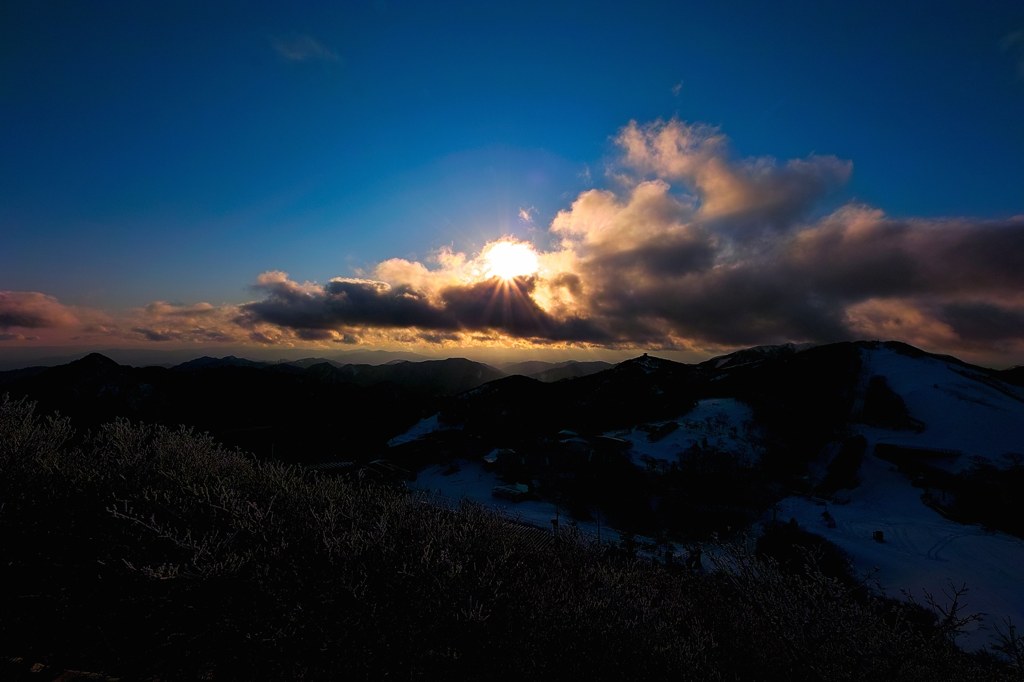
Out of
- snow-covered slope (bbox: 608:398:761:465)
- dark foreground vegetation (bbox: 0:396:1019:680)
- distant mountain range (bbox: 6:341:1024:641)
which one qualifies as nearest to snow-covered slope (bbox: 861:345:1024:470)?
distant mountain range (bbox: 6:341:1024:641)

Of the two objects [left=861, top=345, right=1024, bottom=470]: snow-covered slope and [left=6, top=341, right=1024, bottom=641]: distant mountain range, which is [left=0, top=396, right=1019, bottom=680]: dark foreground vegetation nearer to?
[left=6, top=341, right=1024, bottom=641]: distant mountain range

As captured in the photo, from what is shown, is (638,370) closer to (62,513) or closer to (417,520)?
(417,520)

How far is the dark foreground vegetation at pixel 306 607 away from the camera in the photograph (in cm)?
661

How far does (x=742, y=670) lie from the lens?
9.23 metres

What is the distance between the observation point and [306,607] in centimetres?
713

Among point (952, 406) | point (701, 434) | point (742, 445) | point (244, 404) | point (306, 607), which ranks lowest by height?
point (742, 445)

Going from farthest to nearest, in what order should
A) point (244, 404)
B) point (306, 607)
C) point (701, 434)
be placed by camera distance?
point (244, 404)
point (701, 434)
point (306, 607)

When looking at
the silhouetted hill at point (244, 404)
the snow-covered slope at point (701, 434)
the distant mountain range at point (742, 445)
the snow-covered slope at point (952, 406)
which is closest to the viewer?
the distant mountain range at point (742, 445)

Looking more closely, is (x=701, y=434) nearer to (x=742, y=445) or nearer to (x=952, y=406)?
(x=742, y=445)

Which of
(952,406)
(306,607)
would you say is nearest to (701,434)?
(952,406)

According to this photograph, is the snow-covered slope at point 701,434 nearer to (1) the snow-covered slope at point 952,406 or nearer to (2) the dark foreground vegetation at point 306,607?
(1) the snow-covered slope at point 952,406

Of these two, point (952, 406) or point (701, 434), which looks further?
point (952, 406)

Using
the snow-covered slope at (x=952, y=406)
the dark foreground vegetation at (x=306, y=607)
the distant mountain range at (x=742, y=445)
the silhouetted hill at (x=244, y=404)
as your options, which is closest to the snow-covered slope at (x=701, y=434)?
the distant mountain range at (x=742, y=445)

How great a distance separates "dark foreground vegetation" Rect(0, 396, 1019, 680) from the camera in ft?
21.7
